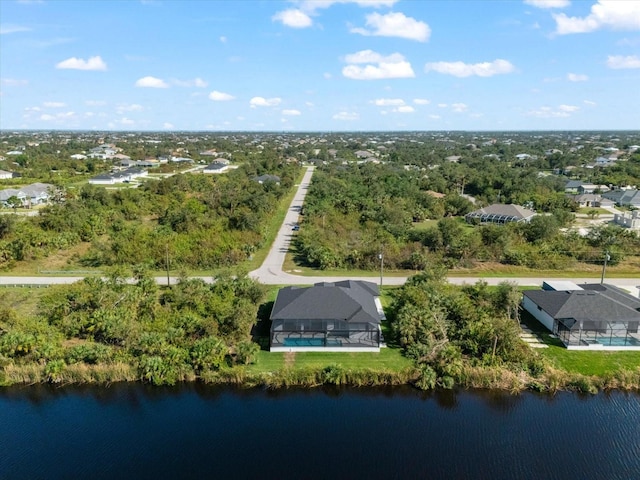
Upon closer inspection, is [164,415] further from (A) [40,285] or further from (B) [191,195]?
(B) [191,195]

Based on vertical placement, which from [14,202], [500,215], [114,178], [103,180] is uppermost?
[114,178]

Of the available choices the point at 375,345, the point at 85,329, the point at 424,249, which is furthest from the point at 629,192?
the point at 85,329

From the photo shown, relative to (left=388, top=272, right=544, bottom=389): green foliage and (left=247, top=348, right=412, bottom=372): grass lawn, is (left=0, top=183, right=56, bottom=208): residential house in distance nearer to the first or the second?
(left=247, top=348, right=412, bottom=372): grass lawn

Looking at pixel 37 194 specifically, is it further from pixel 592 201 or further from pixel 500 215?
pixel 592 201

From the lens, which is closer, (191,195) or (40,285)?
(40,285)

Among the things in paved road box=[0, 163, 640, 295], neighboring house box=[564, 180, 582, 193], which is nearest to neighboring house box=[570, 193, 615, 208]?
neighboring house box=[564, 180, 582, 193]

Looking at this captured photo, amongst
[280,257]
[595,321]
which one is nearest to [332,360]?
[595,321]
